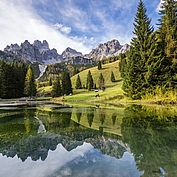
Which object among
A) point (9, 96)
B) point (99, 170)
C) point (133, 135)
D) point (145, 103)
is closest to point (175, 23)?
point (145, 103)

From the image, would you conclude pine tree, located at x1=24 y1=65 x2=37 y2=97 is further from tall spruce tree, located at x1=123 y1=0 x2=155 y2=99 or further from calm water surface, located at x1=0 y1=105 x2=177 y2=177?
calm water surface, located at x1=0 y1=105 x2=177 y2=177

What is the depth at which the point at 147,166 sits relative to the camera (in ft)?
32.8

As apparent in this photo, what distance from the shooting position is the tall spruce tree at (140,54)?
160ft

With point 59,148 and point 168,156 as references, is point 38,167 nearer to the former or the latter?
point 59,148

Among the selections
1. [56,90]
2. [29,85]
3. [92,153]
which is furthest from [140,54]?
[56,90]

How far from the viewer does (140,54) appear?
4981cm

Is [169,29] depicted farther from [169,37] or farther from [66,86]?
[66,86]

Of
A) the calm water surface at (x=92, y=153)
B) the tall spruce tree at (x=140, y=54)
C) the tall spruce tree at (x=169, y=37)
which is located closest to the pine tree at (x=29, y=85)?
the tall spruce tree at (x=140, y=54)

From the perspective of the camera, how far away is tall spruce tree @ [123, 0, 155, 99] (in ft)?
160

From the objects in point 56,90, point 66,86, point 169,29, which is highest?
point 169,29

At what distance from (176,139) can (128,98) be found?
38634 mm

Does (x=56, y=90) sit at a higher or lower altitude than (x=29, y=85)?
lower

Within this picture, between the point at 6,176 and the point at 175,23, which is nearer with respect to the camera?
the point at 6,176

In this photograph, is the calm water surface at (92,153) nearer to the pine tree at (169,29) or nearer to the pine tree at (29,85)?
the pine tree at (169,29)
